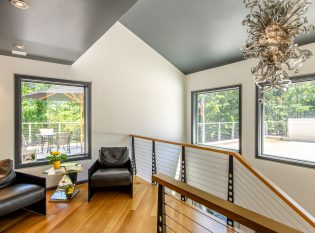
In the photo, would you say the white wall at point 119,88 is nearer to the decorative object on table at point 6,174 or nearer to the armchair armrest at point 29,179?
the decorative object on table at point 6,174

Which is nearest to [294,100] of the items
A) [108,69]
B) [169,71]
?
[169,71]

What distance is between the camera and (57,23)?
92.5 inches

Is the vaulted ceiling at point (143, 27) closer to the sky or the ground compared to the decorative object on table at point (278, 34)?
closer to the sky

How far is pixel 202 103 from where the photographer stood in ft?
18.5

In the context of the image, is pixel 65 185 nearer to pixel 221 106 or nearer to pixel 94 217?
pixel 94 217

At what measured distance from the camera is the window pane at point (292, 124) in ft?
11.5

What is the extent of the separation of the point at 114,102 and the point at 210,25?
2562mm

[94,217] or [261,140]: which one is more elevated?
[261,140]

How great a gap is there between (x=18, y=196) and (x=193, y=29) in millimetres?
4033

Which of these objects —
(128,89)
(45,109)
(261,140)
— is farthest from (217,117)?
(45,109)

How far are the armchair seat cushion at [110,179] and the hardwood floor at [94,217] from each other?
269 millimetres

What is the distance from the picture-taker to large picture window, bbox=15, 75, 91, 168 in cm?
365

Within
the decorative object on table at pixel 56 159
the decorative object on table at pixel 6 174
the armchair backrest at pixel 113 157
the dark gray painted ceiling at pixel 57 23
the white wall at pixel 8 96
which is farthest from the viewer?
the armchair backrest at pixel 113 157

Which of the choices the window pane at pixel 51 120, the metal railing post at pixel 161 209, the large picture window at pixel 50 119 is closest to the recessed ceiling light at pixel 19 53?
the large picture window at pixel 50 119
